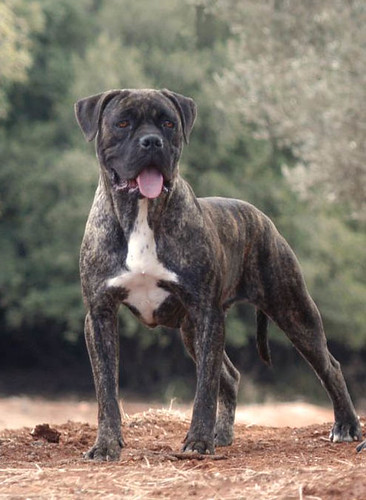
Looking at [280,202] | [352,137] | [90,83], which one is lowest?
[352,137]

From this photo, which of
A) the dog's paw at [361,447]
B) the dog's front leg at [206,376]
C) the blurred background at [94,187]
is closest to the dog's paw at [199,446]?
the dog's front leg at [206,376]

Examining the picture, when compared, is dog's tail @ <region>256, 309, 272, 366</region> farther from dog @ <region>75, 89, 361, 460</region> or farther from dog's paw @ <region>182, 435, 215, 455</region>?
dog's paw @ <region>182, 435, 215, 455</region>

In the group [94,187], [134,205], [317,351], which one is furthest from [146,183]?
[94,187]

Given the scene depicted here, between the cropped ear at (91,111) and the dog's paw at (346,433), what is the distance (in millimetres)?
2885

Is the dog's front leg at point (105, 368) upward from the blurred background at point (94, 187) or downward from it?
downward

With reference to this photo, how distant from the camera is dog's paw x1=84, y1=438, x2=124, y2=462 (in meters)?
6.57

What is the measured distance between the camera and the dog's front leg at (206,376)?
6664 mm

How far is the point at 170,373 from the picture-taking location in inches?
1011

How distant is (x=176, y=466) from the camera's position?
6008 millimetres

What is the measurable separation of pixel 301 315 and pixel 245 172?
2014 cm

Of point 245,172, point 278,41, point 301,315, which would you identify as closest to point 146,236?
point 301,315

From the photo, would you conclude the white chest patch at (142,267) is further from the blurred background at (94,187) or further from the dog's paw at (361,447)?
the blurred background at (94,187)

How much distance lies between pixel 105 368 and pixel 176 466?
1037mm

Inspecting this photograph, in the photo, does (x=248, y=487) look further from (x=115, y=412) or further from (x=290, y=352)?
(x=290, y=352)
